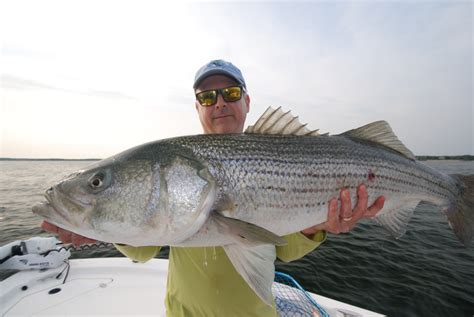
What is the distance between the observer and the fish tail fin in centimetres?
388

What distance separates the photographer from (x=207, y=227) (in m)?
2.33

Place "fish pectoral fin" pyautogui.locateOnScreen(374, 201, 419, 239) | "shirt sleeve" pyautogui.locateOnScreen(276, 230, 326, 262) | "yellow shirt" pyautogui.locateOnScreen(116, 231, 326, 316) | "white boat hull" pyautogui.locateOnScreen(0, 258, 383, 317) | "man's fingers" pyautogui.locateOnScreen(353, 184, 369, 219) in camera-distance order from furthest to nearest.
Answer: "white boat hull" pyautogui.locateOnScreen(0, 258, 383, 317) → "fish pectoral fin" pyautogui.locateOnScreen(374, 201, 419, 239) → "shirt sleeve" pyautogui.locateOnScreen(276, 230, 326, 262) → "man's fingers" pyautogui.locateOnScreen(353, 184, 369, 219) → "yellow shirt" pyautogui.locateOnScreen(116, 231, 326, 316)

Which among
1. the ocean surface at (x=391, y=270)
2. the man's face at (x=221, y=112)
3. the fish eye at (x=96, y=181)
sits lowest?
the ocean surface at (x=391, y=270)

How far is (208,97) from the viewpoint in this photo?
3924 millimetres

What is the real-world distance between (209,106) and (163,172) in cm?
180

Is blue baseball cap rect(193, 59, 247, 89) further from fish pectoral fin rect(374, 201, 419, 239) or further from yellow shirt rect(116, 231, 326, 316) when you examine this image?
fish pectoral fin rect(374, 201, 419, 239)

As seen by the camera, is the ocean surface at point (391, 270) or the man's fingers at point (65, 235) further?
the ocean surface at point (391, 270)

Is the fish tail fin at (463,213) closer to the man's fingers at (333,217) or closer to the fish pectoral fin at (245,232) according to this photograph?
the man's fingers at (333,217)

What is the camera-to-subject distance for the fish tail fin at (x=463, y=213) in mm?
3879

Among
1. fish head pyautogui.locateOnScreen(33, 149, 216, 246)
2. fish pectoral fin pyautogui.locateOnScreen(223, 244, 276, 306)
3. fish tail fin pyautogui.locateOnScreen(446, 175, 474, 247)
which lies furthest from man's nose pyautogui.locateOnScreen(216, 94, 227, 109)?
fish tail fin pyautogui.locateOnScreen(446, 175, 474, 247)

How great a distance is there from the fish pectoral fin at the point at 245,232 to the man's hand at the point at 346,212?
37.9 inches

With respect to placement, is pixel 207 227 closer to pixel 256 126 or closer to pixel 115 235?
pixel 115 235

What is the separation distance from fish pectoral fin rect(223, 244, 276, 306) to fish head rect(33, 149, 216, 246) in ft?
1.48

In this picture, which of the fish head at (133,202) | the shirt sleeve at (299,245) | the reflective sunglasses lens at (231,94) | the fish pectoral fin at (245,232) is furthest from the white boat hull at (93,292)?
the reflective sunglasses lens at (231,94)
